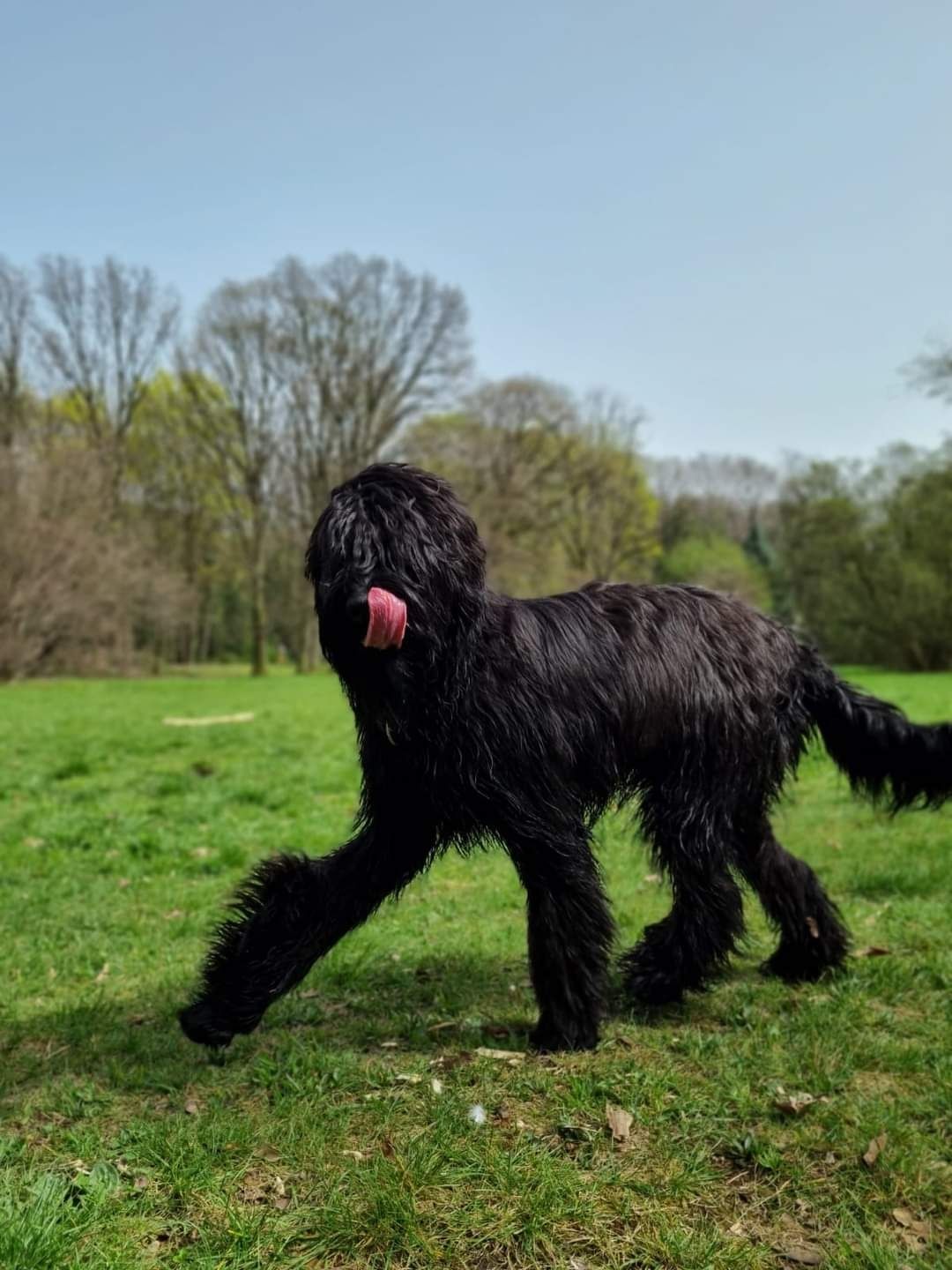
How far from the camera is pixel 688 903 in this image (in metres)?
4.00

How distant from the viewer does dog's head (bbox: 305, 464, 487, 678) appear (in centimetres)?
303

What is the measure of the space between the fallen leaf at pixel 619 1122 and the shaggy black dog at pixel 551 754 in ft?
1.61

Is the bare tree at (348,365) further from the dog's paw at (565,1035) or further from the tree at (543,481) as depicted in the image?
the dog's paw at (565,1035)

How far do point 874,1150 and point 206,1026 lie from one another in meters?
2.27

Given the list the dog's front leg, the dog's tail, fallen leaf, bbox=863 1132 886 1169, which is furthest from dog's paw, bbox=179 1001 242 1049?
the dog's tail

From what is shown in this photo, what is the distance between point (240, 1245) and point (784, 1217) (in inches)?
58.1

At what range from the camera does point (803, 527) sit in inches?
1784

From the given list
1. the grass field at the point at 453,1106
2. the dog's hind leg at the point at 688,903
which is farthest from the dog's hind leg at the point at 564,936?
the dog's hind leg at the point at 688,903

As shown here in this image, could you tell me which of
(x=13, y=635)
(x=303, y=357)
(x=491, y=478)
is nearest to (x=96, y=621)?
(x=13, y=635)

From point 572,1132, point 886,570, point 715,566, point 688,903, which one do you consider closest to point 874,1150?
point 572,1132

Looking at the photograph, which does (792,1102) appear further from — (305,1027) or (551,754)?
(305,1027)

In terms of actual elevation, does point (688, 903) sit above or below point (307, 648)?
below

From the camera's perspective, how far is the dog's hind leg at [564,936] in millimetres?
3553

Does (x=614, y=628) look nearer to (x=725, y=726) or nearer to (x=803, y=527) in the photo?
(x=725, y=726)
